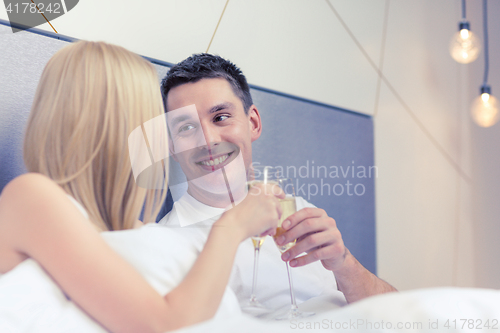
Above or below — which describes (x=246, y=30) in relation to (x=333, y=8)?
below

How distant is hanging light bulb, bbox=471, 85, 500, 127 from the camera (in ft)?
5.44

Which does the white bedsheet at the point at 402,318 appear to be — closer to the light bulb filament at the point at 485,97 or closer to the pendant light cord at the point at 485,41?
the light bulb filament at the point at 485,97

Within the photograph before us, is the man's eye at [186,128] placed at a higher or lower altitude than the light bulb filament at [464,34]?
lower

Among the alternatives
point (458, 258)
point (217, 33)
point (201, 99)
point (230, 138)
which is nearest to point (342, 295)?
point (230, 138)

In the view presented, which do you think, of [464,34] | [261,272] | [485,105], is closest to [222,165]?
[261,272]

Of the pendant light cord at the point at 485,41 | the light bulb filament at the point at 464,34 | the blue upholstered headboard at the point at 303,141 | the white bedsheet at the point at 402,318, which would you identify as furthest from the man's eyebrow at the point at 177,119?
the pendant light cord at the point at 485,41

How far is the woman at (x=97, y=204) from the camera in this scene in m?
0.41

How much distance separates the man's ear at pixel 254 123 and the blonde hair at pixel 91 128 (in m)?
0.45

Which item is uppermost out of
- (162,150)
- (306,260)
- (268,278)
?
(162,150)

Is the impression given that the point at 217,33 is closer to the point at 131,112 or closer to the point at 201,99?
the point at 201,99

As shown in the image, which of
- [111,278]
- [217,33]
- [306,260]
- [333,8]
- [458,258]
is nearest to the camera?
[111,278]

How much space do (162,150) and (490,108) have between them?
5.47ft

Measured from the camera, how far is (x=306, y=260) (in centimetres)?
73

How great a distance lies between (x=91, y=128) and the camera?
554 mm
